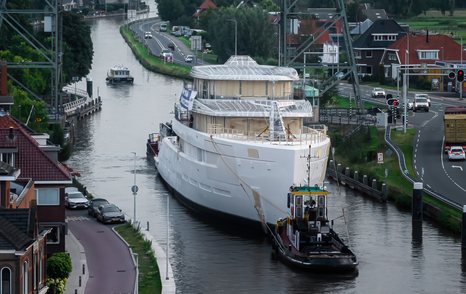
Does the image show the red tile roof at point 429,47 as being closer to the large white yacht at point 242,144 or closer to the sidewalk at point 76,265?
the large white yacht at point 242,144

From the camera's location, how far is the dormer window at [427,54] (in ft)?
557

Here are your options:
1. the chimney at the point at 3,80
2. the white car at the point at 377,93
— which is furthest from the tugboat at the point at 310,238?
the white car at the point at 377,93

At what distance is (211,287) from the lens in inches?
2904

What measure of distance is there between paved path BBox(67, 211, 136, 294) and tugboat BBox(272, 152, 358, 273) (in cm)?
841

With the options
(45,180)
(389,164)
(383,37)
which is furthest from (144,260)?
(383,37)

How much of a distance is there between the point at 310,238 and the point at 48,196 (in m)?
15.3

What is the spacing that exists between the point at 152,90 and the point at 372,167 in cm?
7810

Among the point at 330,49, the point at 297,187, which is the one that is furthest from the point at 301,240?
the point at 330,49

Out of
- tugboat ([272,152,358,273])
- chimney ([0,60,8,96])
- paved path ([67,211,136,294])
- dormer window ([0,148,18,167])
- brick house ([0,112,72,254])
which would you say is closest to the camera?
paved path ([67,211,136,294])

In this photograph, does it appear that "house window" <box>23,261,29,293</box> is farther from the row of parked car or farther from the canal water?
the row of parked car

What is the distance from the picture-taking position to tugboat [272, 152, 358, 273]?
77.3 metres

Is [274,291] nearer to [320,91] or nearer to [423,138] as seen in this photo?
[423,138]

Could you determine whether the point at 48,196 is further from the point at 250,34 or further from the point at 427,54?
the point at 250,34


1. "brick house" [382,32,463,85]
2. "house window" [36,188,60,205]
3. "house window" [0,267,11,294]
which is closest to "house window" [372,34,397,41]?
"brick house" [382,32,463,85]
